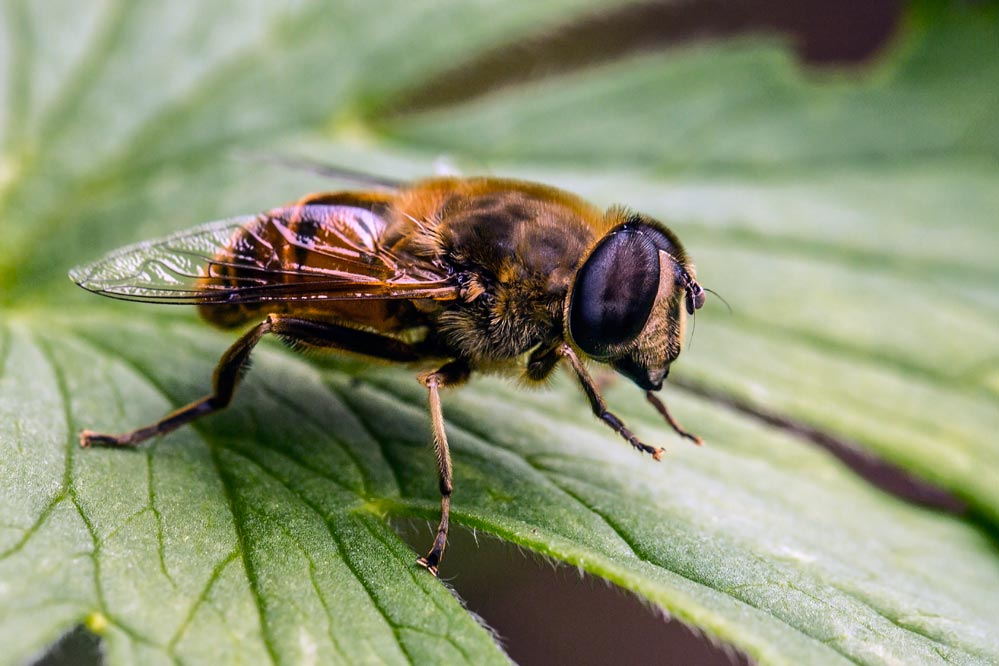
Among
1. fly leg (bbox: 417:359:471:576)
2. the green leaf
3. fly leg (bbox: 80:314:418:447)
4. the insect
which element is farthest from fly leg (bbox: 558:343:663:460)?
fly leg (bbox: 80:314:418:447)

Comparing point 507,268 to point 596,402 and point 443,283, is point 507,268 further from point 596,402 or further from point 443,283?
point 596,402

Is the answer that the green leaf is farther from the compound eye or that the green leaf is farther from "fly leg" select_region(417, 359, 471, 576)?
the compound eye

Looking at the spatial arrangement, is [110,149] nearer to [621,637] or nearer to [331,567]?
[331,567]

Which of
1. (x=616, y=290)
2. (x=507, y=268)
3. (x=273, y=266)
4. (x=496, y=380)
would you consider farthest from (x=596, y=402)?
(x=273, y=266)

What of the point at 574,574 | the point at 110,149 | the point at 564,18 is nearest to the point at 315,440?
the point at 574,574

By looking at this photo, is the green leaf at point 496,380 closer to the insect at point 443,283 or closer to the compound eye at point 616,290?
the insect at point 443,283
